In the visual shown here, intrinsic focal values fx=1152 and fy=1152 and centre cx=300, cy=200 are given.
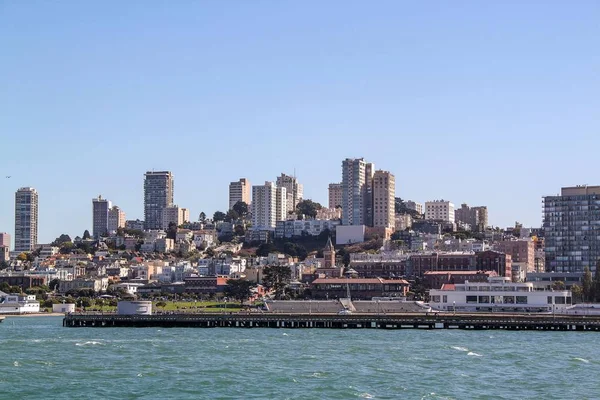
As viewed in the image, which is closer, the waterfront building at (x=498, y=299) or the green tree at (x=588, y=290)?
the waterfront building at (x=498, y=299)

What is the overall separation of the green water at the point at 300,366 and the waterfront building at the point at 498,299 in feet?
120

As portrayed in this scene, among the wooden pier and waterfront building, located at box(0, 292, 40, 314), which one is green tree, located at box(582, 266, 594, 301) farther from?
waterfront building, located at box(0, 292, 40, 314)

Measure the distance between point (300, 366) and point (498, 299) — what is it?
81.1m

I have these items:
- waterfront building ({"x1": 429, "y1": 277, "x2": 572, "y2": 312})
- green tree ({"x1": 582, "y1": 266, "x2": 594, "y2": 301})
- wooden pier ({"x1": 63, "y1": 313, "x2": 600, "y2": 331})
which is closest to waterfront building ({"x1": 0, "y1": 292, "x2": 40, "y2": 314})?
wooden pier ({"x1": 63, "y1": 313, "x2": 600, "y2": 331})

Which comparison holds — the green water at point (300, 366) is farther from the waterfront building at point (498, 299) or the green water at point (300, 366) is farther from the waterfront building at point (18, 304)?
the waterfront building at point (18, 304)

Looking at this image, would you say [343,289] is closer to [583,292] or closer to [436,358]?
[583,292]

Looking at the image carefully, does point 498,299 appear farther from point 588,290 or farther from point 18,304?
point 18,304

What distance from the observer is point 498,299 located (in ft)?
511

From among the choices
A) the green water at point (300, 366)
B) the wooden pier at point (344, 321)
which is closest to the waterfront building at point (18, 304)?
the wooden pier at point (344, 321)

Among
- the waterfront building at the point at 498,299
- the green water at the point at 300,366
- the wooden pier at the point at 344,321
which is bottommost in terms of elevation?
the green water at the point at 300,366

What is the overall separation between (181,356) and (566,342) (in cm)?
3752

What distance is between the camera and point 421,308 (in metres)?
156

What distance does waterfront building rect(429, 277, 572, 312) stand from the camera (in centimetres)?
15388

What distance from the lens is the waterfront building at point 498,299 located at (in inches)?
6058
